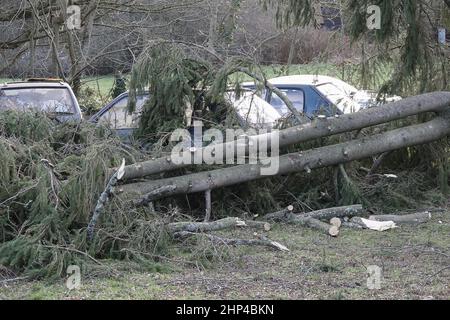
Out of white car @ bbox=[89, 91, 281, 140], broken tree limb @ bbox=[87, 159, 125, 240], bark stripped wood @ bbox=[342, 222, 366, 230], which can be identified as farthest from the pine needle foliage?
bark stripped wood @ bbox=[342, 222, 366, 230]

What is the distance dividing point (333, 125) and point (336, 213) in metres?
1.10

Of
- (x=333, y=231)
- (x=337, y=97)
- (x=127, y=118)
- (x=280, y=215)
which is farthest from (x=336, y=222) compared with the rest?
(x=337, y=97)

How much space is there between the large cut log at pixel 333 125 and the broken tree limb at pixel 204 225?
94 centimetres

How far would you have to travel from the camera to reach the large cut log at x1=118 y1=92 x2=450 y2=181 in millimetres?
8547

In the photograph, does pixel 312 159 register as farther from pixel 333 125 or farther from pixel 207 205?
pixel 207 205

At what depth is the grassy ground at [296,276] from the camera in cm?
604

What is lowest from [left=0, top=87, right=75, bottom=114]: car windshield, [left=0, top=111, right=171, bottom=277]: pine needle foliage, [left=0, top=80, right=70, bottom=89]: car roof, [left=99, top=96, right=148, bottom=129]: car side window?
[left=0, top=111, right=171, bottom=277]: pine needle foliage

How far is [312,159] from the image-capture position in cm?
938

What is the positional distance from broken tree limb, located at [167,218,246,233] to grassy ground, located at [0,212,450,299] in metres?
0.11

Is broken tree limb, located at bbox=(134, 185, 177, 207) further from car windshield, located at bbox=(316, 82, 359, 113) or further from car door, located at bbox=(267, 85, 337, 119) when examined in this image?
car door, located at bbox=(267, 85, 337, 119)

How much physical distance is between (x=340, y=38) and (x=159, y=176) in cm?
525

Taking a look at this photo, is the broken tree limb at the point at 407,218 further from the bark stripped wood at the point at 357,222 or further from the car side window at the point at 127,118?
the car side window at the point at 127,118

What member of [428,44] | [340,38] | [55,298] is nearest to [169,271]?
[55,298]
